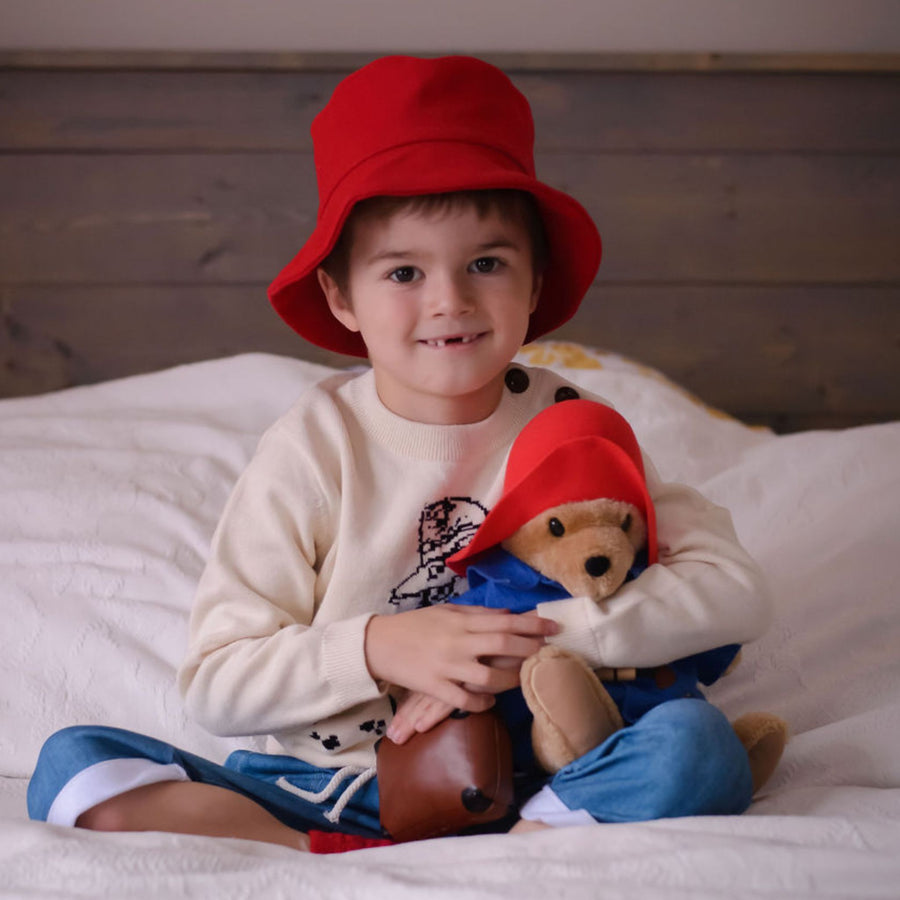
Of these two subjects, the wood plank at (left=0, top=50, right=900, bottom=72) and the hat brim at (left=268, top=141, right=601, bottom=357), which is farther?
the wood plank at (left=0, top=50, right=900, bottom=72)

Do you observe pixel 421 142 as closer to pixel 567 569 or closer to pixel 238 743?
pixel 567 569

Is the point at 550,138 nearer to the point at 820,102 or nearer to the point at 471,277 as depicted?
the point at 820,102

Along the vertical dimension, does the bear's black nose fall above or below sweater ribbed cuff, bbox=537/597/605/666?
above

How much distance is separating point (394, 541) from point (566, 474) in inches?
7.4

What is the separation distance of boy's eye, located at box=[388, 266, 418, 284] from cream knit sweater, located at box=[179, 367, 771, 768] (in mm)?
130

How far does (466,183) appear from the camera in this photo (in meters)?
0.83

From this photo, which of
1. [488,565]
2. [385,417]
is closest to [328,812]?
[488,565]

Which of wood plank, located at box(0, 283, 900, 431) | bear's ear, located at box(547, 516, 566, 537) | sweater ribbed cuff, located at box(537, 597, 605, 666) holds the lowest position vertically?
sweater ribbed cuff, located at box(537, 597, 605, 666)

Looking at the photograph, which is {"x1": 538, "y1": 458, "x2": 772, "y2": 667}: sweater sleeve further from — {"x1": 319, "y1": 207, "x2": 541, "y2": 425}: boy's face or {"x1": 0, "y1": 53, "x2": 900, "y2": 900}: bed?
{"x1": 0, "y1": 53, "x2": 900, "y2": 900}: bed

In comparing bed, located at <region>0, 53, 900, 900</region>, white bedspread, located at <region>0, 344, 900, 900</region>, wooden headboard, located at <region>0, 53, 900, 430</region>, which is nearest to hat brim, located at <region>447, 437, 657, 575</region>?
white bedspread, located at <region>0, 344, 900, 900</region>

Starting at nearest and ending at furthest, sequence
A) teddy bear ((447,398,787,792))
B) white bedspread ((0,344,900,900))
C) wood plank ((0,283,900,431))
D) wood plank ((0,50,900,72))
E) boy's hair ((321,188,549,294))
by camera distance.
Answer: white bedspread ((0,344,900,900)) < teddy bear ((447,398,787,792)) < boy's hair ((321,188,549,294)) < wood plank ((0,50,900,72)) < wood plank ((0,283,900,431))

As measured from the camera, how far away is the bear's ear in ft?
2.56

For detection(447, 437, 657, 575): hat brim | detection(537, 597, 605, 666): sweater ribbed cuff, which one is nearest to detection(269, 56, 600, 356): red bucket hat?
detection(447, 437, 657, 575): hat brim

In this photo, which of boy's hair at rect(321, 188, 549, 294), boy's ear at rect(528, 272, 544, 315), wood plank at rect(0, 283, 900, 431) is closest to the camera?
boy's hair at rect(321, 188, 549, 294)
